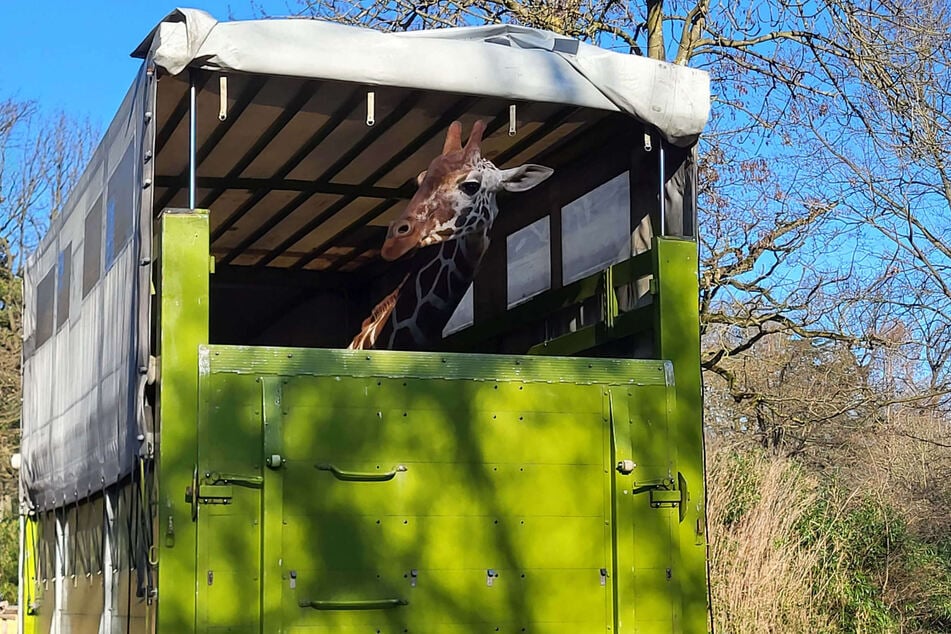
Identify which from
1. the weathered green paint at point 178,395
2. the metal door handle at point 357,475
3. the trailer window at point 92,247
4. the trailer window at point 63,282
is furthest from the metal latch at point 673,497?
the trailer window at point 63,282

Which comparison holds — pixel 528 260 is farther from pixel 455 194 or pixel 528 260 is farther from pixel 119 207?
pixel 119 207

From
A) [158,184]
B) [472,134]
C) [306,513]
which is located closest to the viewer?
[306,513]

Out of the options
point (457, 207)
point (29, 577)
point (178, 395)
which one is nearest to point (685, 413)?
point (457, 207)

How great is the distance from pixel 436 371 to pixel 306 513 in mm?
816

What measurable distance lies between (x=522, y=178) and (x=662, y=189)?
93cm

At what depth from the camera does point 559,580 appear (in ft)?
17.7

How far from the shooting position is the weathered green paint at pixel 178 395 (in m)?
4.86

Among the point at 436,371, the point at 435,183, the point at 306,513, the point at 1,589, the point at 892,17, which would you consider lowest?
→ the point at 1,589

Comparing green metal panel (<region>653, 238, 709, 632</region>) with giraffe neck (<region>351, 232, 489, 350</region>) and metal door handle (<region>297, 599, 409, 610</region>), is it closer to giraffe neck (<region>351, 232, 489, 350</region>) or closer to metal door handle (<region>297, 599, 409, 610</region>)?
metal door handle (<region>297, 599, 409, 610</region>)

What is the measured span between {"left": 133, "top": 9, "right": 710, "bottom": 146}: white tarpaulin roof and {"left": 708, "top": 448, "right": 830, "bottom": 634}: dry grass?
615 centimetres

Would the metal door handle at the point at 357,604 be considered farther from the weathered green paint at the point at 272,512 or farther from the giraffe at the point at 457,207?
the giraffe at the point at 457,207

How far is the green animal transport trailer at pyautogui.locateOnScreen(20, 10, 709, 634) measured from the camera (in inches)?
197

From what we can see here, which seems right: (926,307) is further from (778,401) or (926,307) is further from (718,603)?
(718,603)

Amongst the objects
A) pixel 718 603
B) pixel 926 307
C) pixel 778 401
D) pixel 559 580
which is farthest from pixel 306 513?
pixel 926 307
